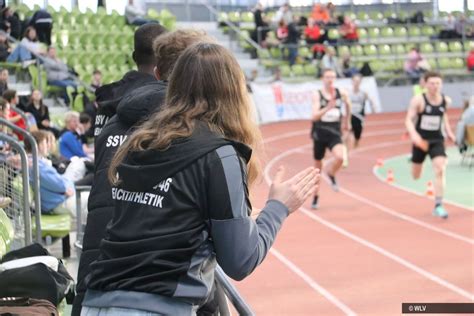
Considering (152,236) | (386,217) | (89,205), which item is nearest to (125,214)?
(152,236)

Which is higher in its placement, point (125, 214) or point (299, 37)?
point (125, 214)

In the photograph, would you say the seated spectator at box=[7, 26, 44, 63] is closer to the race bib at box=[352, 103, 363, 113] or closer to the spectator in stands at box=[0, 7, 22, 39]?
the spectator in stands at box=[0, 7, 22, 39]

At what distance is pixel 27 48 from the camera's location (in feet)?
63.5

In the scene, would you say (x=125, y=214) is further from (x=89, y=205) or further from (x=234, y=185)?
(x=89, y=205)

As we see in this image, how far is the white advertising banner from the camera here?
28125 millimetres

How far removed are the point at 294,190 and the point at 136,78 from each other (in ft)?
4.06

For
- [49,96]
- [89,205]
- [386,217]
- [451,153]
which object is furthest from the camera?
[451,153]

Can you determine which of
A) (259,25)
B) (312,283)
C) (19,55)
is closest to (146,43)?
(312,283)

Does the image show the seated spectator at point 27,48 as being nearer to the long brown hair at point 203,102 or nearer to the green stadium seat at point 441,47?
the long brown hair at point 203,102

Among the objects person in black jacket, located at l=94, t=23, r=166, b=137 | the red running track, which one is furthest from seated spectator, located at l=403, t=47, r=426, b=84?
person in black jacket, located at l=94, t=23, r=166, b=137

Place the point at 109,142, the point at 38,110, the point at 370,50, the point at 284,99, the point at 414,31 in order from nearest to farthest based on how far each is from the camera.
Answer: the point at 109,142, the point at 38,110, the point at 284,99, the point at 370,50, the point at 414,31

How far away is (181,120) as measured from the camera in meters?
3.21

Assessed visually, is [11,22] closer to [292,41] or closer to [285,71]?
[285,71]

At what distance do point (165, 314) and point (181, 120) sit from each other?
58cm
